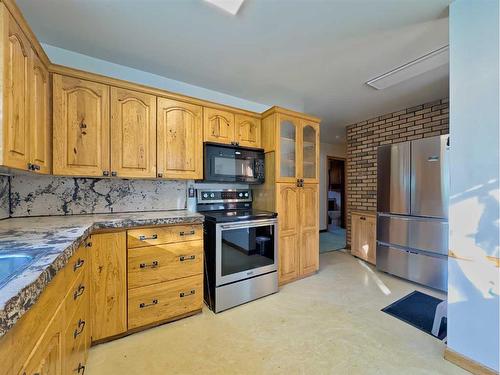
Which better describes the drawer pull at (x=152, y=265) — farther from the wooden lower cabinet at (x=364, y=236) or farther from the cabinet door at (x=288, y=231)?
the wooden lower cabinet at (x=364, y=236)

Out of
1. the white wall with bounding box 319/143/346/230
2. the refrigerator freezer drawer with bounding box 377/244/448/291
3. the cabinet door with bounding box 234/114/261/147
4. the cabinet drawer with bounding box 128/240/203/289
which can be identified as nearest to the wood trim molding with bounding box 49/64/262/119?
the cabinet door with bounding box 234/114/261/147

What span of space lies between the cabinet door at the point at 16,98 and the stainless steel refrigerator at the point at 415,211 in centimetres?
360

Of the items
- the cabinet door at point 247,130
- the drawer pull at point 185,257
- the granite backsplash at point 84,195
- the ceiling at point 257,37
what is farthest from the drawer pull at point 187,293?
the ceiling at point 257,37

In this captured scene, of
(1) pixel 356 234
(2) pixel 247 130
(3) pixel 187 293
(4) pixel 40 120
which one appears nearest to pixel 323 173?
(1) pixel 356 234

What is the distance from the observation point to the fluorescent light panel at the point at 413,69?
6.68 feet

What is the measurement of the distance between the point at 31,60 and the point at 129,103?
668mm

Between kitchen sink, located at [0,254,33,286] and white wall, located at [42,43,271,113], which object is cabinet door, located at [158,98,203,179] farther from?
kitchen sink, located at [0,254,33,286]

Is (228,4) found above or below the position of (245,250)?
above

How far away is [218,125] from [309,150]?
1.29m

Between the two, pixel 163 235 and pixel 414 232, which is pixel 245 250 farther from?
pixel 414 232

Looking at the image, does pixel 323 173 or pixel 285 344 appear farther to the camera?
pixel 323 173

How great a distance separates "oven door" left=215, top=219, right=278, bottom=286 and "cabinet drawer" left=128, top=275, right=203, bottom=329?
0.77ft

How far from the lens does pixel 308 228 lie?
2875mm

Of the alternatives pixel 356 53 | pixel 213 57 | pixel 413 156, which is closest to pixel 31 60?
pixel 213 57
